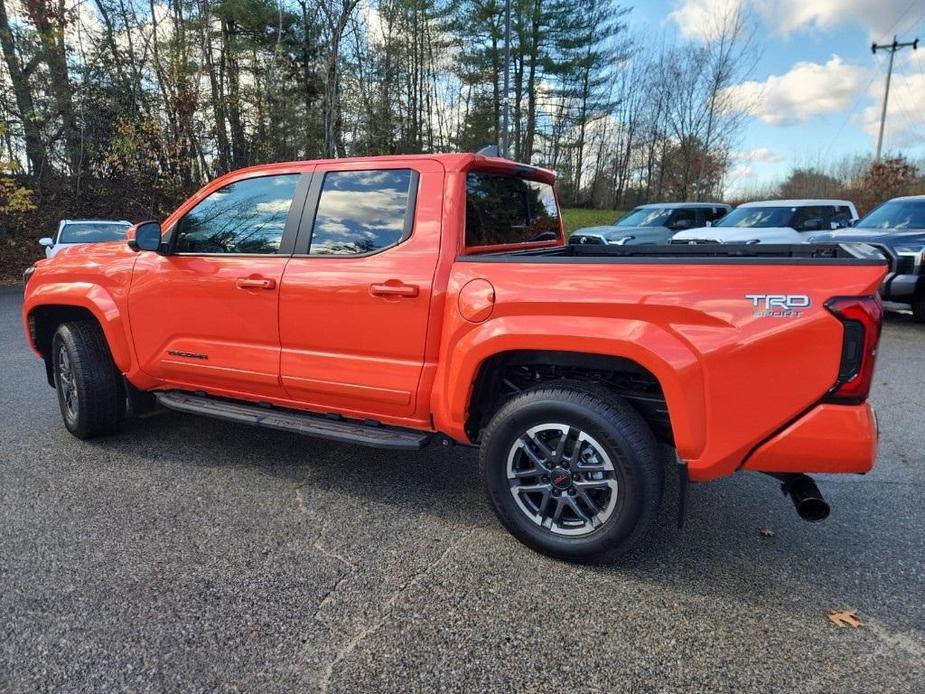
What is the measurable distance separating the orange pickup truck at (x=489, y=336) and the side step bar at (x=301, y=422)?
19 mm

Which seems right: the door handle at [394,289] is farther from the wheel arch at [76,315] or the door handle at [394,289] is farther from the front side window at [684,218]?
the front side window at [684,218]

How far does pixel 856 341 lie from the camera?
6.97ft

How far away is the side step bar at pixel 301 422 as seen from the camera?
3.02 m

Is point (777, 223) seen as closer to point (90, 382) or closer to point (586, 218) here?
point (90, 382)

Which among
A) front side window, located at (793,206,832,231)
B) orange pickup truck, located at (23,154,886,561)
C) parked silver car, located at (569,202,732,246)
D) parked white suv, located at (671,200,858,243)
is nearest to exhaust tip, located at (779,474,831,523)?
orange pickup truck, located at (23,154,886,561)

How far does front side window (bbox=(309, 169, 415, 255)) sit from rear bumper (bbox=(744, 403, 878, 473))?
77.5 inches

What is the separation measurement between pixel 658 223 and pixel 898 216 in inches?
232

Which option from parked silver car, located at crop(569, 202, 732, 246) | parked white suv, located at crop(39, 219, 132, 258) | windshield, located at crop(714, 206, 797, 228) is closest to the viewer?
windshield, located at crop(714, 206, 797, 228)

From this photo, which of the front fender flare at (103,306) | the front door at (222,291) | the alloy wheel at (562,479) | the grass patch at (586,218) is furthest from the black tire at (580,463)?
the grass patch at (586,218)

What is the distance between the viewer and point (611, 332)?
2455mm

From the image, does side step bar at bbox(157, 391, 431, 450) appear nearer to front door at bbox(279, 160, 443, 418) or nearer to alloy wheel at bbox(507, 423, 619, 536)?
front door at bbox(279, 160, 443, 418)

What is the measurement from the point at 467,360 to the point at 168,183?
20.0m

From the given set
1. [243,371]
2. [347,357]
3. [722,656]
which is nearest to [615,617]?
[722,656]

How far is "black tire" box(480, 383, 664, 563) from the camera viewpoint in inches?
98.7
